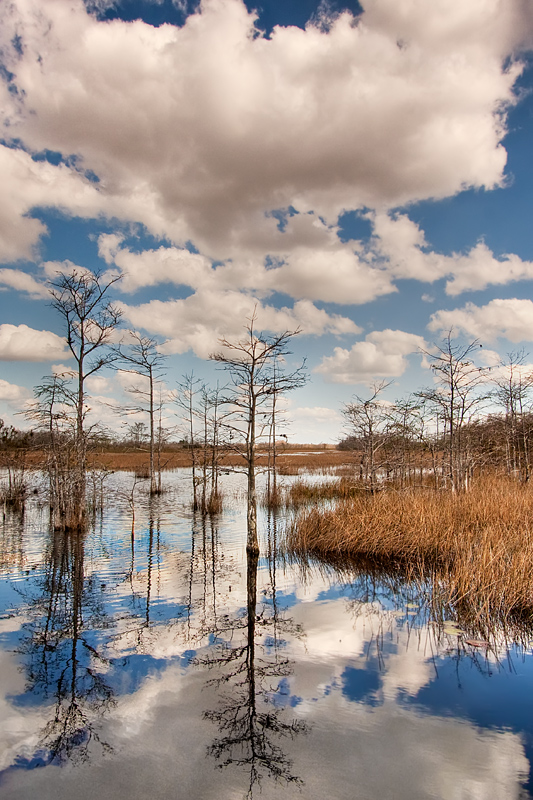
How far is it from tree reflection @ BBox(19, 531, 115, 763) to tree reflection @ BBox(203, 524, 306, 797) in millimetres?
1254

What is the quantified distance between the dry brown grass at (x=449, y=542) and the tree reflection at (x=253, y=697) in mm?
3463

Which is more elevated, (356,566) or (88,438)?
(88,438)

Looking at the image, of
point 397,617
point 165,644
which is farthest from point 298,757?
point 397,617

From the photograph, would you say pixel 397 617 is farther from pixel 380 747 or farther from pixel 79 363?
pixel 79 363

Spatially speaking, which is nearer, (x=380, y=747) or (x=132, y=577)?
(x=380, y=747)

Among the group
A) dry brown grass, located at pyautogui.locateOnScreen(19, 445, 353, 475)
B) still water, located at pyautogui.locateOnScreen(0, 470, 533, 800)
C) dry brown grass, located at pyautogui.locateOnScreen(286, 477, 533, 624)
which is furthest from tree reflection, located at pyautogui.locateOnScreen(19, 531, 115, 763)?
dry brown grass, located at pyautogui.locateOnScreen(19, 445, 353, 475)

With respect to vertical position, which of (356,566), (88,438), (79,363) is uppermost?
(79,363)

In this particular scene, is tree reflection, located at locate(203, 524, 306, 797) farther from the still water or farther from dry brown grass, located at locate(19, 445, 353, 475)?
dry brown grass, located at locate(19, 445, 353, 475)

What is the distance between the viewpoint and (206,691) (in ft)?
17.9

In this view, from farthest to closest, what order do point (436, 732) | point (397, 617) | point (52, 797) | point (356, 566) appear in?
1. point (356, 566)
2. point (397, 617)
3. point (436, 732)
4. point (52, 797)

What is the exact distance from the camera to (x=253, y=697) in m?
5.30

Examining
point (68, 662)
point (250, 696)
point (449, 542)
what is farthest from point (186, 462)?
point (250, 696)

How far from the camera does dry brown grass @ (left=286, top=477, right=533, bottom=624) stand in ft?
26.0

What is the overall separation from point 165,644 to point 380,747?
3.49 m
